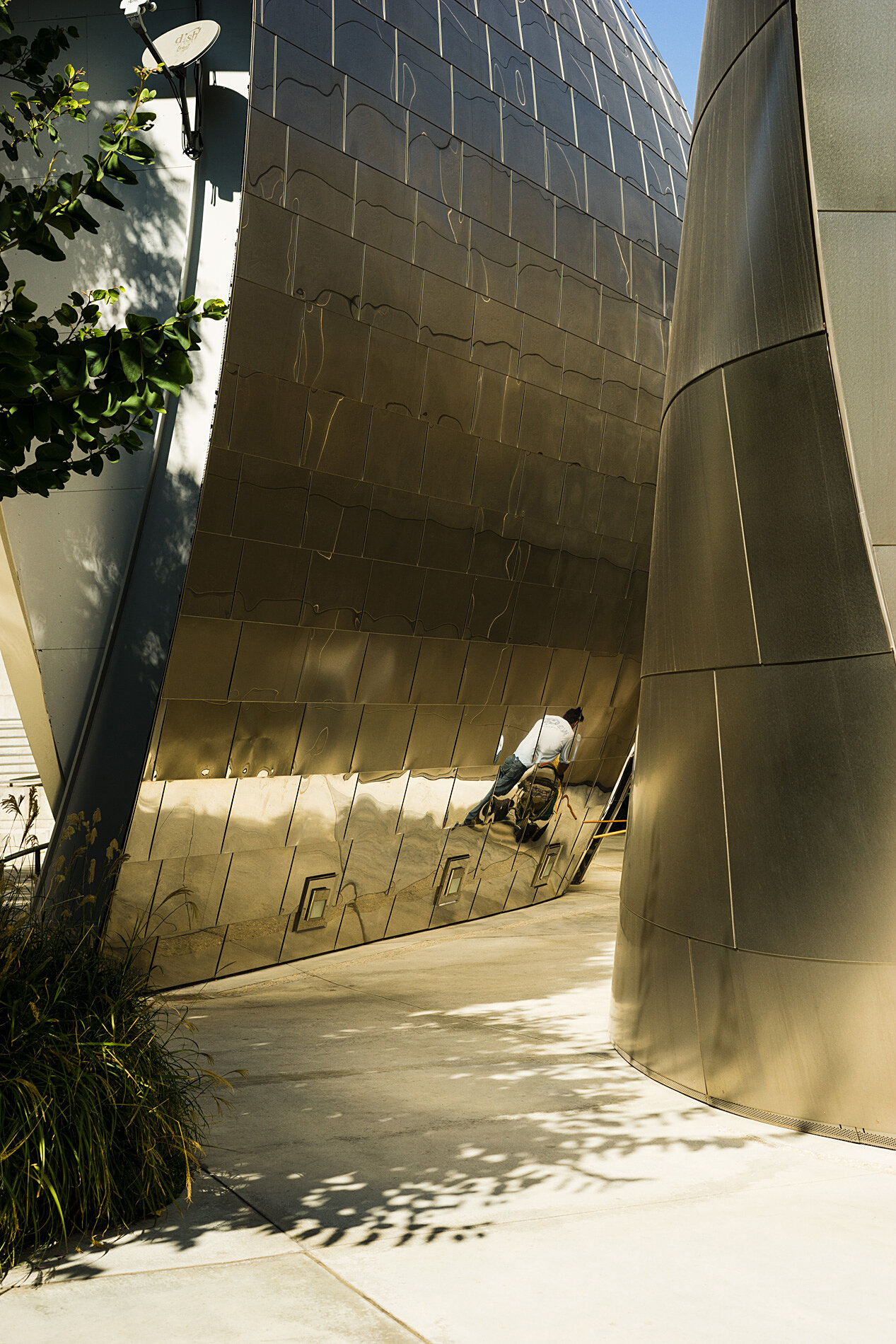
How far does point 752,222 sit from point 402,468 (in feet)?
15.9

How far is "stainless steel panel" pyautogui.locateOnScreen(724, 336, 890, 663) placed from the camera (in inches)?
241

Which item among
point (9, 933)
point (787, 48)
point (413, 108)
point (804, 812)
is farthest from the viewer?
point (413, 108)

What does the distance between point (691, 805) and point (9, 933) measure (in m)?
4.18

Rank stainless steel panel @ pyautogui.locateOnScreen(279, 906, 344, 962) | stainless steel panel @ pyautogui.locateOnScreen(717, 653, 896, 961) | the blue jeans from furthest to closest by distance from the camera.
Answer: the blue jeans < stainless steel panel @ pyautogui.locateOnScreen(279, 906, 344, 962) < stainless steel panel @ pyautogui.locateOnScreen(717, 653, 896, 961)

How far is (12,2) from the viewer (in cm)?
996

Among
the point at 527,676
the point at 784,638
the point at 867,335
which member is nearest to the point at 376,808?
the point at 527,676

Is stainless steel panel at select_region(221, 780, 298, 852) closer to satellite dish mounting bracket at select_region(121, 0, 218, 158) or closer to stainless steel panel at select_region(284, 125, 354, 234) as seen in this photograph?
stainless steel panel at select_region(284, 125, 354, 234)

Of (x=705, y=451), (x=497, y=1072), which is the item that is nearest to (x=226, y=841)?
(x=497, y=1072)

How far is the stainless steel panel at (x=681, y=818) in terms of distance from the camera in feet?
21.4

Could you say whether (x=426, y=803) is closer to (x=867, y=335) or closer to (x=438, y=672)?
(x=438, y=672)

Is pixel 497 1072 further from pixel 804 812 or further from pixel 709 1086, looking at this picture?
pixel 804 812

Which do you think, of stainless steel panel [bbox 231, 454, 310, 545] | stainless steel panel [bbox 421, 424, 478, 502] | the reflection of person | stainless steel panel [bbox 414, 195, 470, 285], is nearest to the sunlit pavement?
stainless steel panel [bbox 231, 454, 310, 545]

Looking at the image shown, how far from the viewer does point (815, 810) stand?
19.9ft

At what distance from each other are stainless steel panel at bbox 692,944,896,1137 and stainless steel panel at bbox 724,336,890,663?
1883 mm
